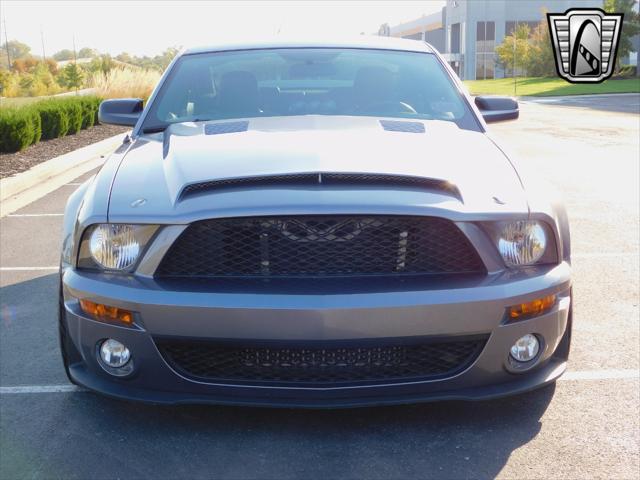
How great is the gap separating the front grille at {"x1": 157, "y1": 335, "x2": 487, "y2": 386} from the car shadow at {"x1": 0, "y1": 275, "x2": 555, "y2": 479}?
0.29 metres

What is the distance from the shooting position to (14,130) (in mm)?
13180

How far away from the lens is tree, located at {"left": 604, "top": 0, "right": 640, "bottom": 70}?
56031 mm

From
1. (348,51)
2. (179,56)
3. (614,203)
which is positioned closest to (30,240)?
(179,56)

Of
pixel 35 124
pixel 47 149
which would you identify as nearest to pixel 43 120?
pixel 35 124

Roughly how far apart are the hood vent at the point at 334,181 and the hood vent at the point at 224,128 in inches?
32.6

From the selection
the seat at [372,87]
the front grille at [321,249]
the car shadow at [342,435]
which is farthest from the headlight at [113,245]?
the seat at [372,87]

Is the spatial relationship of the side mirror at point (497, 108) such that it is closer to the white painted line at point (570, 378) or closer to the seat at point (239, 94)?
the seat at point (239, 94)

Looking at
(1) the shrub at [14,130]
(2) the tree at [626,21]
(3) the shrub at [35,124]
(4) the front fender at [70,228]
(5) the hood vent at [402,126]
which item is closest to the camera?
(4) the front fender at [70,228]

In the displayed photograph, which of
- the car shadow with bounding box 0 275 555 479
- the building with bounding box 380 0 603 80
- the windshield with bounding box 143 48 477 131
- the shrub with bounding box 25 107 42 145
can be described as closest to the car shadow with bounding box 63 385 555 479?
the car shadow with bounding box 0 275 555 479

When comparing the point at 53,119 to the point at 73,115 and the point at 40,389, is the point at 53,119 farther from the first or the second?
the point at 40,389

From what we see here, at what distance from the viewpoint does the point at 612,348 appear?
436 centimetres

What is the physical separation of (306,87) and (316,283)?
82.4 inches

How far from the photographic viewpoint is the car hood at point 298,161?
3.17 m

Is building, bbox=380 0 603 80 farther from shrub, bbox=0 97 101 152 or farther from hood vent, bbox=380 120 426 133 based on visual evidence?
hood vent, bbox=380 120 426 133
